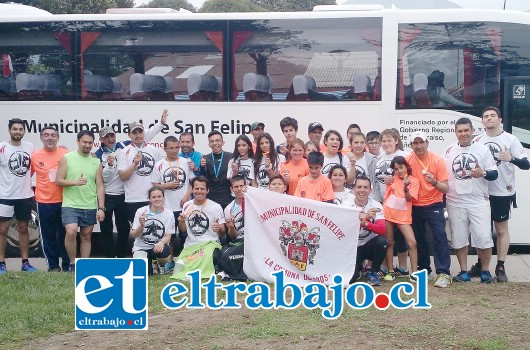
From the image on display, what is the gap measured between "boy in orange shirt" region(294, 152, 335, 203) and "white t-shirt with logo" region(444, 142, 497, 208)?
1427 mm

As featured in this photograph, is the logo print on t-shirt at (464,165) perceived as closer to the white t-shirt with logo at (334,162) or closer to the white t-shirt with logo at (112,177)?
the white t-shirt with logo at (334,162)

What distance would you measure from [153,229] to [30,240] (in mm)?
3237

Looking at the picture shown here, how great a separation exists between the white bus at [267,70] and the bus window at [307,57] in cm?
1

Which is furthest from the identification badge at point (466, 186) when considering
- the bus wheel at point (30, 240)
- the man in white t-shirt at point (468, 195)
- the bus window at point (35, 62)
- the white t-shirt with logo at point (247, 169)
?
the bus wheel at point (30, 240)

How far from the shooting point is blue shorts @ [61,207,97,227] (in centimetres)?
1024

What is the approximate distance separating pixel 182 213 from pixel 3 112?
157 inches

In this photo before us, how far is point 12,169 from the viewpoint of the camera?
1052 cm

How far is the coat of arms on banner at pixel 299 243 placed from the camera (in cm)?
935

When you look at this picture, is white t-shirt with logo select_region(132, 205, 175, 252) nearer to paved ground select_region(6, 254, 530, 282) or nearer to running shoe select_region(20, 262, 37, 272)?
running shoe select_region(20, 262, 37, 272)

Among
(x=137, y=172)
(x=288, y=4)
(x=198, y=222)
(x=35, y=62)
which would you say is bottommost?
(x=198, y=222)

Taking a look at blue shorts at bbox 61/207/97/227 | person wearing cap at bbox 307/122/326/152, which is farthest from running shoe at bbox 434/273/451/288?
blue shorts at bbox 61/207/97/227

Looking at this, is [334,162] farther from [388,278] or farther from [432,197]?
[388,278]

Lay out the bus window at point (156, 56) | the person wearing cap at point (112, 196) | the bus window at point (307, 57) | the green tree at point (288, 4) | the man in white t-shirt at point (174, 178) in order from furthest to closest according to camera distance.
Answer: the green tree at point (288, 4) < the bus window at point (156, 56) < the bus window at point (307, 57) < the person wearing cap at point (112, 196) < the man in white t-shirt at point (174, 178)

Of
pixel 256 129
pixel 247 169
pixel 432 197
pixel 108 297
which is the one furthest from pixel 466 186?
pixel 108 297
